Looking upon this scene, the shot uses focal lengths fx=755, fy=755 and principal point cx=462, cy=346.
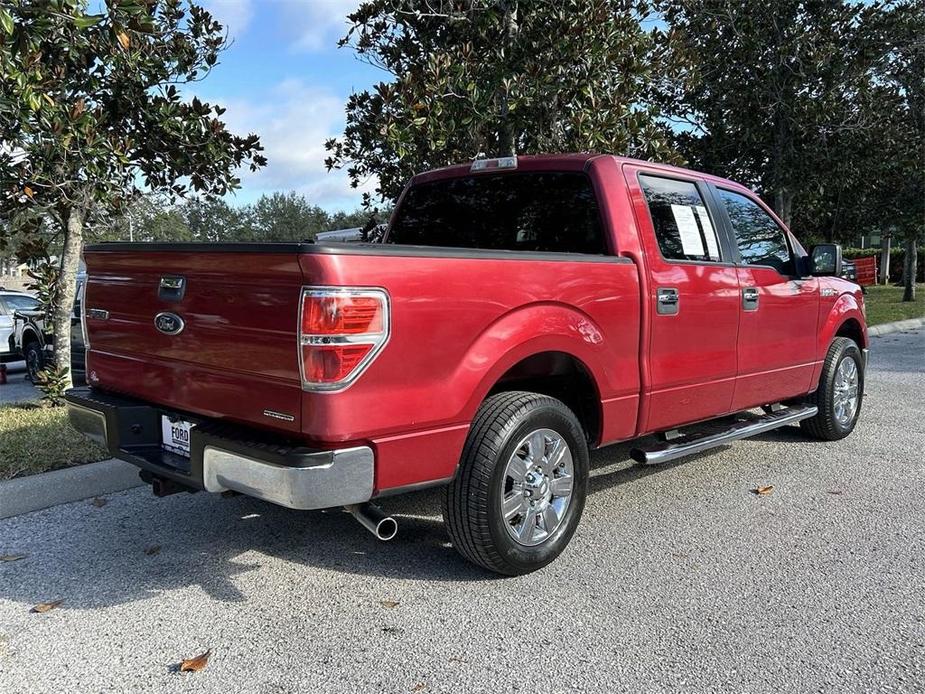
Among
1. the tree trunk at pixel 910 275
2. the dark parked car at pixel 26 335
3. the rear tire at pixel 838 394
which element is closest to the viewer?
the rear tire at pixel 838 394

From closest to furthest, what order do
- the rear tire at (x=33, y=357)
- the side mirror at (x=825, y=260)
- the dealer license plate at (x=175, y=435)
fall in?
the dealer license plate at (x=175, y=435) < the side mirror at (x=825, y=260) < the rear tire at (x=33, y=357)

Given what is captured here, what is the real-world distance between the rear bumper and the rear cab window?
1.79 m

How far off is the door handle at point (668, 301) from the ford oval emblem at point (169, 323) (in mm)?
2417

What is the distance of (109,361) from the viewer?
374cm

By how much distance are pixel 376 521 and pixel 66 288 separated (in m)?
5.51

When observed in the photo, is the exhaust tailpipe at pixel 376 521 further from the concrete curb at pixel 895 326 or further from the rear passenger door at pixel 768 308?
the concrete curb at pixel 895 326

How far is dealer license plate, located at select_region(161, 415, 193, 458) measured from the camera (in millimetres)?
3311

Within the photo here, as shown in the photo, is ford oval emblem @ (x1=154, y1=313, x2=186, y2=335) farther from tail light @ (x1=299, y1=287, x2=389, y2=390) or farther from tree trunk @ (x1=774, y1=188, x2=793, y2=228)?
tree trunk @ (x1=774, y1=188, x2=793, y2=228)

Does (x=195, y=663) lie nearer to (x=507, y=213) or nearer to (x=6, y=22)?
(x=507, y=213)

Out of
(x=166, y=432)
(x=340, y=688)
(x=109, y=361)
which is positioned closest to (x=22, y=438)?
(x=109, y=361)

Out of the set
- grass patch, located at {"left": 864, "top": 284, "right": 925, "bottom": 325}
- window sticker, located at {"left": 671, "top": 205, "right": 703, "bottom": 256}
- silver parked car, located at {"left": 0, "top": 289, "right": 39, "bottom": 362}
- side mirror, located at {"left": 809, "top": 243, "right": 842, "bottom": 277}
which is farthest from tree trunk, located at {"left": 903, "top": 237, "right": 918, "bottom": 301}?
silver parked car, located at {"left": 0, "top": 289, "right": 39, "bottom": 362}

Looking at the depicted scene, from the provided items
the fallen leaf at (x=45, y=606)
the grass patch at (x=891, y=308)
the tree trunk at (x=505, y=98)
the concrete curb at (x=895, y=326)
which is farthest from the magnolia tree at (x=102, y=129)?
the grass patch at (x=891, y=308)

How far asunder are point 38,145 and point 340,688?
5357 mm

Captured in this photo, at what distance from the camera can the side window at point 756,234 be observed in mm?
4961
